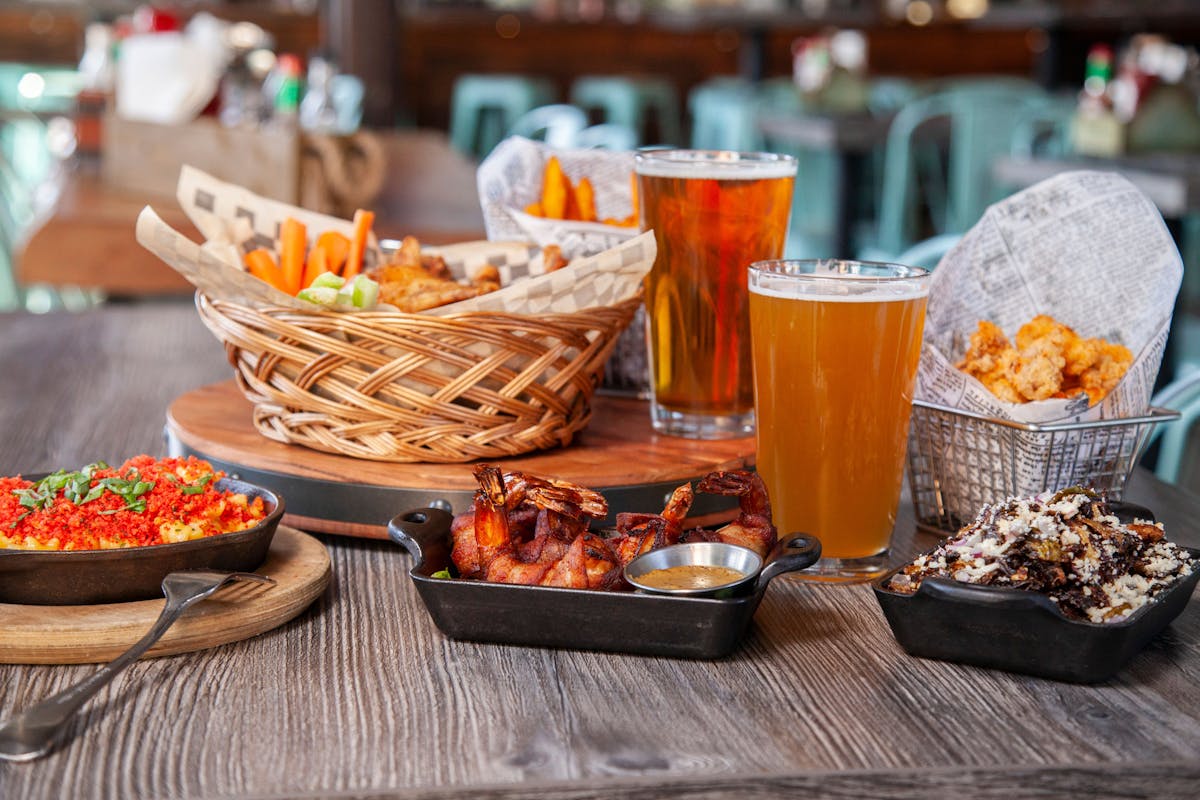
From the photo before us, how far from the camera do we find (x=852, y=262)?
97 cm

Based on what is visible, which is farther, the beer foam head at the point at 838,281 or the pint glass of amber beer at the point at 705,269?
the pint glass of amber beer at the point at 705,269

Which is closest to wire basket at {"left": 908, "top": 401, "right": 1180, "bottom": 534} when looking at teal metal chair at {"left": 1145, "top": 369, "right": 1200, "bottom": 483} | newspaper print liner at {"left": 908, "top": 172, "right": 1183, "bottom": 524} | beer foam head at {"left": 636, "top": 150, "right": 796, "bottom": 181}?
newspaper print liner at {"left": 908, "top": 172, "right": 1183, "bottom": 524}

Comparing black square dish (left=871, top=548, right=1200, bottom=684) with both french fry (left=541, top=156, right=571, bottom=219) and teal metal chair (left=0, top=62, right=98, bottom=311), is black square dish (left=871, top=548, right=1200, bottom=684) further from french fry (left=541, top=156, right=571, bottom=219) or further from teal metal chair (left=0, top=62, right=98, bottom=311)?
teal metal chair (left=0, top=62, right=98, bottom=311)

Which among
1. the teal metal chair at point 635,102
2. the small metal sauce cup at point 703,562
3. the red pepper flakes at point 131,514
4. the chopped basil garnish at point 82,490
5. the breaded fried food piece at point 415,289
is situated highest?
the breaded fried food piece at point 415,289

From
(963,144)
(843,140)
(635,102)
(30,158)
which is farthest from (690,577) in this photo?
(30,158)

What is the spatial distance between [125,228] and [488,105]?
5.19 meters

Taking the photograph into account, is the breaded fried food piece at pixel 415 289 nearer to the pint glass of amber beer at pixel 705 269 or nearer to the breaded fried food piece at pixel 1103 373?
the pint glass of amber beer at pixel 705 269

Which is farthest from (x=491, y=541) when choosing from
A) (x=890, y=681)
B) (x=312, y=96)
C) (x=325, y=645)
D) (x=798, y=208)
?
(x=798, y=208)

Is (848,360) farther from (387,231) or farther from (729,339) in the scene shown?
(387,231)

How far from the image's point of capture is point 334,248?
1220mm

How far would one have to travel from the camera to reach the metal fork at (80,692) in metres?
0.70

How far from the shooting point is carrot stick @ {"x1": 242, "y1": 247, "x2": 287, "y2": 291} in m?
1.16

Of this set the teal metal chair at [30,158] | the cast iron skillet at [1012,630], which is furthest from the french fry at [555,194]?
the teal metal chair at [30,158]

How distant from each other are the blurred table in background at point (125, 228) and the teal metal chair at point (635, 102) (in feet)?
12.2
